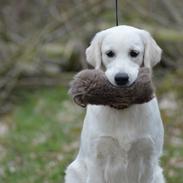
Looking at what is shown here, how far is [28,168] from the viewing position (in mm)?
8461

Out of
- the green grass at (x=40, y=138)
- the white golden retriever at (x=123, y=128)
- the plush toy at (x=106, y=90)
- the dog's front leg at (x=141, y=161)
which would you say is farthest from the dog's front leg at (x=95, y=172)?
the green grass at (x=40, y=138)

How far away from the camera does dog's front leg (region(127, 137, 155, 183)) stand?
215 inches

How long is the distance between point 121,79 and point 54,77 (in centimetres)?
883

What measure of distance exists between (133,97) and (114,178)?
67cm

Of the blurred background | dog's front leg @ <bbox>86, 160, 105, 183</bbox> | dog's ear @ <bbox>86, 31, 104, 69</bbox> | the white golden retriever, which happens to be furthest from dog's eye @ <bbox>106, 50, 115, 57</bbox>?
the blurred background

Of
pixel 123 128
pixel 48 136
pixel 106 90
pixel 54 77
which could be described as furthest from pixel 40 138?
pixel 106 90

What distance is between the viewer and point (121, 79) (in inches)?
203

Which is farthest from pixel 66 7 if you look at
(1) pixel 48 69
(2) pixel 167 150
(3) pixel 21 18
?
(2) pixel 167 150

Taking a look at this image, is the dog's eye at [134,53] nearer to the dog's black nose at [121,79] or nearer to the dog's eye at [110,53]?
the dog's eye at [110,53]

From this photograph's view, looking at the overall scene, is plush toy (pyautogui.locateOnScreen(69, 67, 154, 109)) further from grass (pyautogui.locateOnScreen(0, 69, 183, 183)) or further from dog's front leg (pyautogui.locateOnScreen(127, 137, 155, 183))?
grass (pyautogui.locateOnScreen(0, 69, 183, 183))

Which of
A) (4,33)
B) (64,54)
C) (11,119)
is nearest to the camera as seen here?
(11,119)

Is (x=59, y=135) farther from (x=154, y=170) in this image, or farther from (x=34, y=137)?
(x=154, y=170)

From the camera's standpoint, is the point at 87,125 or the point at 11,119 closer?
the point at 87,125

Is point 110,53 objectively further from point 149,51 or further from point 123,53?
point 149,51
